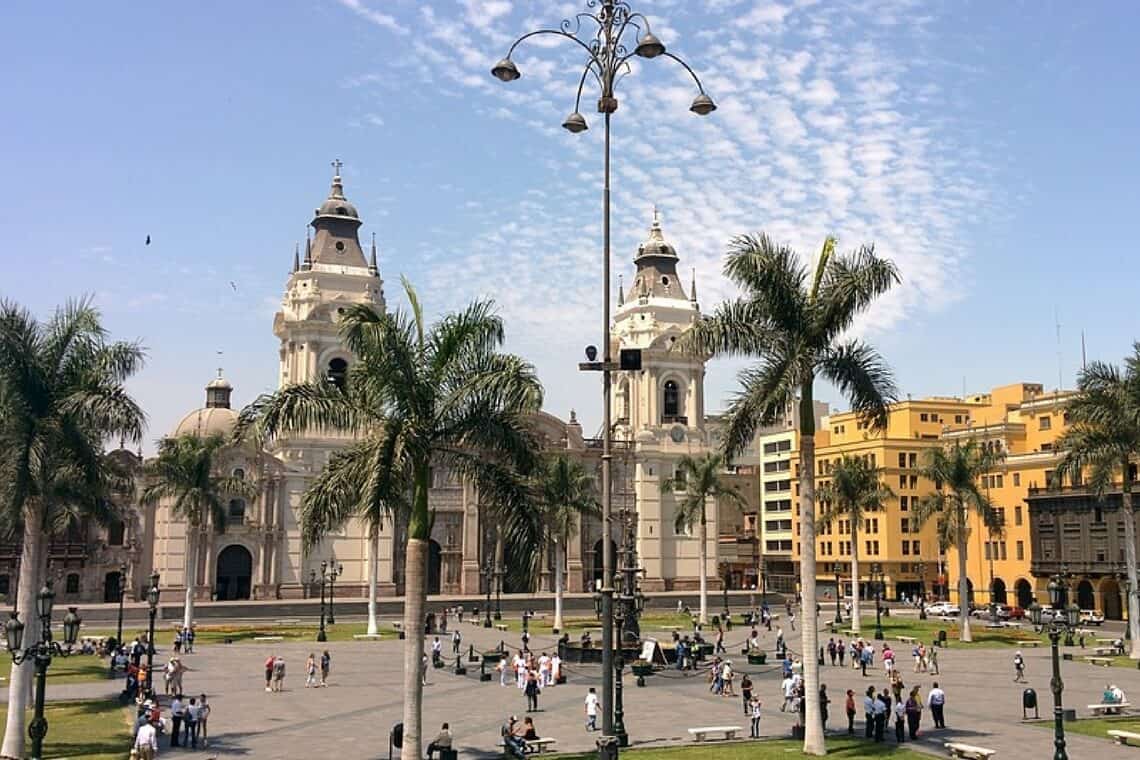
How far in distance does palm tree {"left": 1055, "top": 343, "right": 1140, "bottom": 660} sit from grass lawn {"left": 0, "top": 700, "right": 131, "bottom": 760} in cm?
3578

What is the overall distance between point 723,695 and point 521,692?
256 inches

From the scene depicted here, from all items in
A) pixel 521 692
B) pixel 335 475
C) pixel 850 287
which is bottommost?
pixel 521 692

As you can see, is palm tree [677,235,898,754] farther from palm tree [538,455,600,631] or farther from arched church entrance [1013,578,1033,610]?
arched church entrance [1013,578,1033,610]

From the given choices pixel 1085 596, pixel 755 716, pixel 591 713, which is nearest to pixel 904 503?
pixel 1085 596

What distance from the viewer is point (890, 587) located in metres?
83.4

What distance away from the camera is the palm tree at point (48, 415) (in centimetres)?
2344

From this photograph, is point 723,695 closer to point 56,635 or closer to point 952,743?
point 952,743

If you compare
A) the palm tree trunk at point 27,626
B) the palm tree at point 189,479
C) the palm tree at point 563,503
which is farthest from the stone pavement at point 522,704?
the palm tree at point 563,503

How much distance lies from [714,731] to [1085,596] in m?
53.8

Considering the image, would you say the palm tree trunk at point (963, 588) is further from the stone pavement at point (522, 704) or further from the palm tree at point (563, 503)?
the palm tree at point (563, 503)

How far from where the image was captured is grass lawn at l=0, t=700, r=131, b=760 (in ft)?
76.9

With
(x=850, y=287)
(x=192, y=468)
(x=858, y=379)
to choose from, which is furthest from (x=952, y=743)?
(x=192, y=468)

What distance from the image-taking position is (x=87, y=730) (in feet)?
85.9

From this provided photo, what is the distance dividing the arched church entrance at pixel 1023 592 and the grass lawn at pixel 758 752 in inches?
2126
